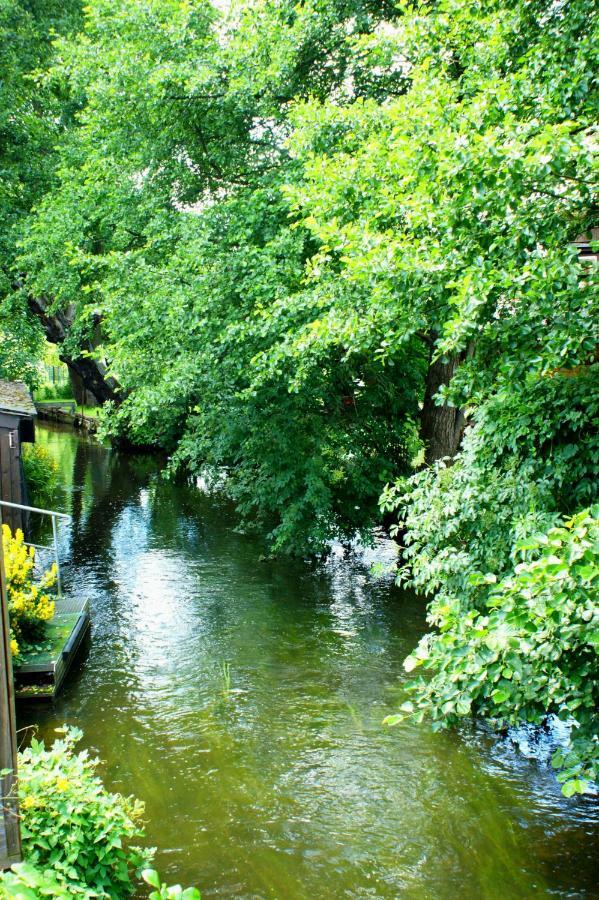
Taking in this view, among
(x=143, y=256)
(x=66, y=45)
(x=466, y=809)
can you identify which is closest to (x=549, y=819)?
(x=466, y=809)

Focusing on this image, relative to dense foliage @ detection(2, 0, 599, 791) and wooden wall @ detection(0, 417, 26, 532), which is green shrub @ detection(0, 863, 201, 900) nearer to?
dense foliage @ detection(2, 0, 599, 791)

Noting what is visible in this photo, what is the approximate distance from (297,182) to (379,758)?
811 cm

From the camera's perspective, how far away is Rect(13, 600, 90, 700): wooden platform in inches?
355

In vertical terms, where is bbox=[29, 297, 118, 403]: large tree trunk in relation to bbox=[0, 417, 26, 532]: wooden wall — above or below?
above

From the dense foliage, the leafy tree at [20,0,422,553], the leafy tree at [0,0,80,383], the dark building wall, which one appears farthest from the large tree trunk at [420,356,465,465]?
the leafy tree at [0,0,80,383]

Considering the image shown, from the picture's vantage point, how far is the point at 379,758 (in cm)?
788

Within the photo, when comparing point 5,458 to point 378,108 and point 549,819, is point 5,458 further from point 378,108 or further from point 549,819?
point 549,819

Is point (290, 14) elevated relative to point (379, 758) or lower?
elevated

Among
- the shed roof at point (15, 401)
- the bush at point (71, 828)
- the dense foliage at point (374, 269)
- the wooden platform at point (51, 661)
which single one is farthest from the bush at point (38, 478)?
the bush at point (71, 828)

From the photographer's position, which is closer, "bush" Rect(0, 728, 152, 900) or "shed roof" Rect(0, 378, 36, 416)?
"bush" Rect(0, 728, 152, 900)

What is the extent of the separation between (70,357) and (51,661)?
55.8 feet

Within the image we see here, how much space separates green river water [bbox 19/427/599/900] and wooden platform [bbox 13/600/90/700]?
0.64 ft

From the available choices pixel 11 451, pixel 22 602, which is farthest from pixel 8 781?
pixel 11 451

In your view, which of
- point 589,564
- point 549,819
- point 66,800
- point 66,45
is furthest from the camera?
point 66,45
